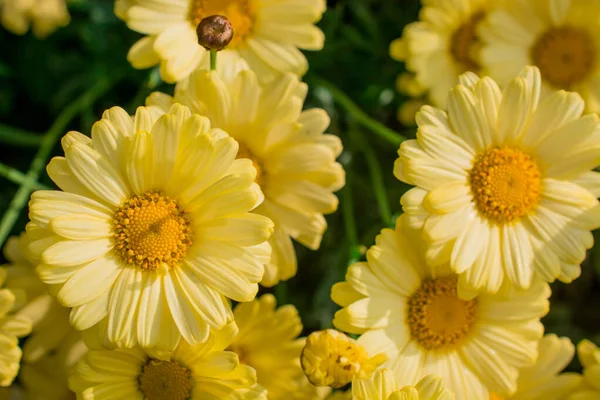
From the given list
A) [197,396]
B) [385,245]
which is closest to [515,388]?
[385,245]

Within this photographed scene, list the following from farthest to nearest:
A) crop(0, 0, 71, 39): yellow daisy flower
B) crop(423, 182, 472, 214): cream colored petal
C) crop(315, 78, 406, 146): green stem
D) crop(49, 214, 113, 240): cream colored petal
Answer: crop(0, 0, 71, 39): yellow daisy flower → crop(315, 78, 406, 146): green stem → crop(423, 182, 472, 214): cream colored petal → crop(49, 214, 113, 240): cream colored petal

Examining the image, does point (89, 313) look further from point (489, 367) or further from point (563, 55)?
point (563, 55)

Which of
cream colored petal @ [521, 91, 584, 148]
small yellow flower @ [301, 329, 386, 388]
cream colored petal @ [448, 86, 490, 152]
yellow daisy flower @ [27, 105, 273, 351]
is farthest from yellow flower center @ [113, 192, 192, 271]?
cream colored petal @ [521, 91, 584, 148]

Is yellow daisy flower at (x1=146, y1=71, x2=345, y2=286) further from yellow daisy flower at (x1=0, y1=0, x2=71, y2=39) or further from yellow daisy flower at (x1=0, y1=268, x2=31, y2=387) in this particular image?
yellow daisy flower at (x1=0, y1=0, x2=71, y2=39)

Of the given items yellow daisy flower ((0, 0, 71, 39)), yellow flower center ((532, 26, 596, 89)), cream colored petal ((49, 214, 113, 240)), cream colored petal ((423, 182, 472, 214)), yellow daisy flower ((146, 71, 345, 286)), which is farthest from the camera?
yellow daisy flower ((0, 0, 71, 39))

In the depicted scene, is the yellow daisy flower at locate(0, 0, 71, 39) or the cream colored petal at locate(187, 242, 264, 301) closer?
the cream colored petal at locate(187, 242, 264, 301)

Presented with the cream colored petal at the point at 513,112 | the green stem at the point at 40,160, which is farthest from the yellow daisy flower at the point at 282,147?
the green stem at the point at 40,160

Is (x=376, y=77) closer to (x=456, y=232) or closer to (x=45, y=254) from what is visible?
(x=456, y=232)

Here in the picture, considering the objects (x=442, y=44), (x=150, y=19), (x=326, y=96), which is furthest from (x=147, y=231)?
(x=442, y=44)
